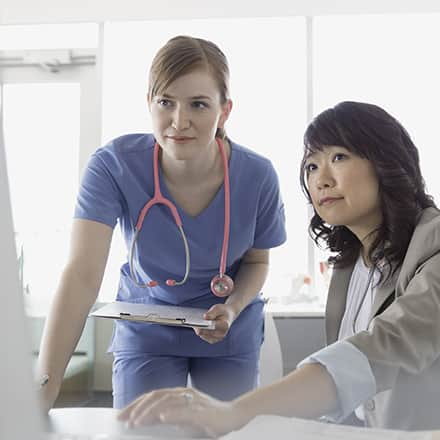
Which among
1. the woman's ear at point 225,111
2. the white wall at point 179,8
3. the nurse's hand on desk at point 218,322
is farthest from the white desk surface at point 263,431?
the white wall at point 179,8

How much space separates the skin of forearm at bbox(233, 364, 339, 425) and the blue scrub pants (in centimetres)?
47

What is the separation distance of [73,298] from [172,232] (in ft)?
0.78

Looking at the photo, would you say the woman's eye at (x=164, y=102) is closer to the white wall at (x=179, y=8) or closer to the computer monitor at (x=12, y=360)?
the computer monitor at (x=12, y=360)

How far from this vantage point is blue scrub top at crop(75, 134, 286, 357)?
1031 mm

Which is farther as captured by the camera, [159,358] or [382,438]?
[159,358]

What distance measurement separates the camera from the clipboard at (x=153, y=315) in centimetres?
84

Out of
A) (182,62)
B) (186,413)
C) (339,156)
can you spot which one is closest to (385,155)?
(339,156)

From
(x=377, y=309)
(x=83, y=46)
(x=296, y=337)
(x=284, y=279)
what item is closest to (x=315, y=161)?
(x=377, y=309)

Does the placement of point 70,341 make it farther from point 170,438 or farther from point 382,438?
point 382,438

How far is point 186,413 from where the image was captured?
0.51m

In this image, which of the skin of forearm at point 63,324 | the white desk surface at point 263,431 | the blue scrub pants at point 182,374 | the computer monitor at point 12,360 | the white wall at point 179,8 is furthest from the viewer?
the white wall at point 179,8

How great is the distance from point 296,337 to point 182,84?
56.8 inches

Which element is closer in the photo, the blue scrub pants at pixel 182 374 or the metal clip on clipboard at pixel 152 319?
the metal clip on clipboard at pixel 152 319

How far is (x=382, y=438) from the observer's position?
423 millimetres
